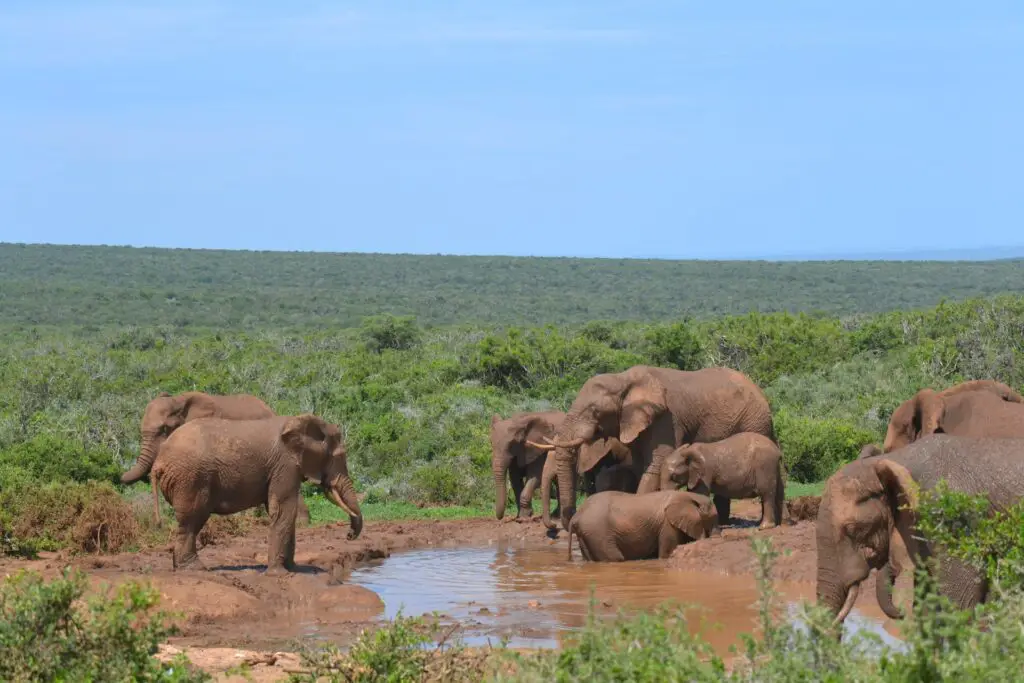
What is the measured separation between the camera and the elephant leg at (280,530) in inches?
556

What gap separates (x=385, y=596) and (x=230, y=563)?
1.59 m

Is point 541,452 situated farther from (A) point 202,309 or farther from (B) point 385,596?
(A) point 202,309

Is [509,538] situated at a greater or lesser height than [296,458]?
lesser

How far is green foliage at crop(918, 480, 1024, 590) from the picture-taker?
855cm

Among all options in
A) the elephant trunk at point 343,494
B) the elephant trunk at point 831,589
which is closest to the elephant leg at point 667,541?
the elephant trunk at point 343,494

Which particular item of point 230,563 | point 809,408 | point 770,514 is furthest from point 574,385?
point 230,563

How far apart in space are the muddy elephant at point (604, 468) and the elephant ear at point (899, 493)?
29.5ft

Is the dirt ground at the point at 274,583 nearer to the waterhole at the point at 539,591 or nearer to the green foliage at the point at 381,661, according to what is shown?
the waterhole at the point at 539,591

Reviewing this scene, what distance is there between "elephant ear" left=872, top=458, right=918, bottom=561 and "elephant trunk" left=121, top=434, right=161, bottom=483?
33.5 ft

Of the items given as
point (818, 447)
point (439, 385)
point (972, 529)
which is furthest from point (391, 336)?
point (972, 529)

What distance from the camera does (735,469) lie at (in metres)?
16.9

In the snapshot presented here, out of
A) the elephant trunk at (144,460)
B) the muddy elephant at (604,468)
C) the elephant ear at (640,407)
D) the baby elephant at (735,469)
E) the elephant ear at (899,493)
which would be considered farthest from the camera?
the muddy elephant at (604,468)

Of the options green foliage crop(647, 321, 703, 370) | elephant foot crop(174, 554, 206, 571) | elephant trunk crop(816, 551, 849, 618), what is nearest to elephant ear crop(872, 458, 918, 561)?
elephant trunk crop(816, 551, 849, 618)

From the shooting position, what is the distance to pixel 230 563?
603 inches
